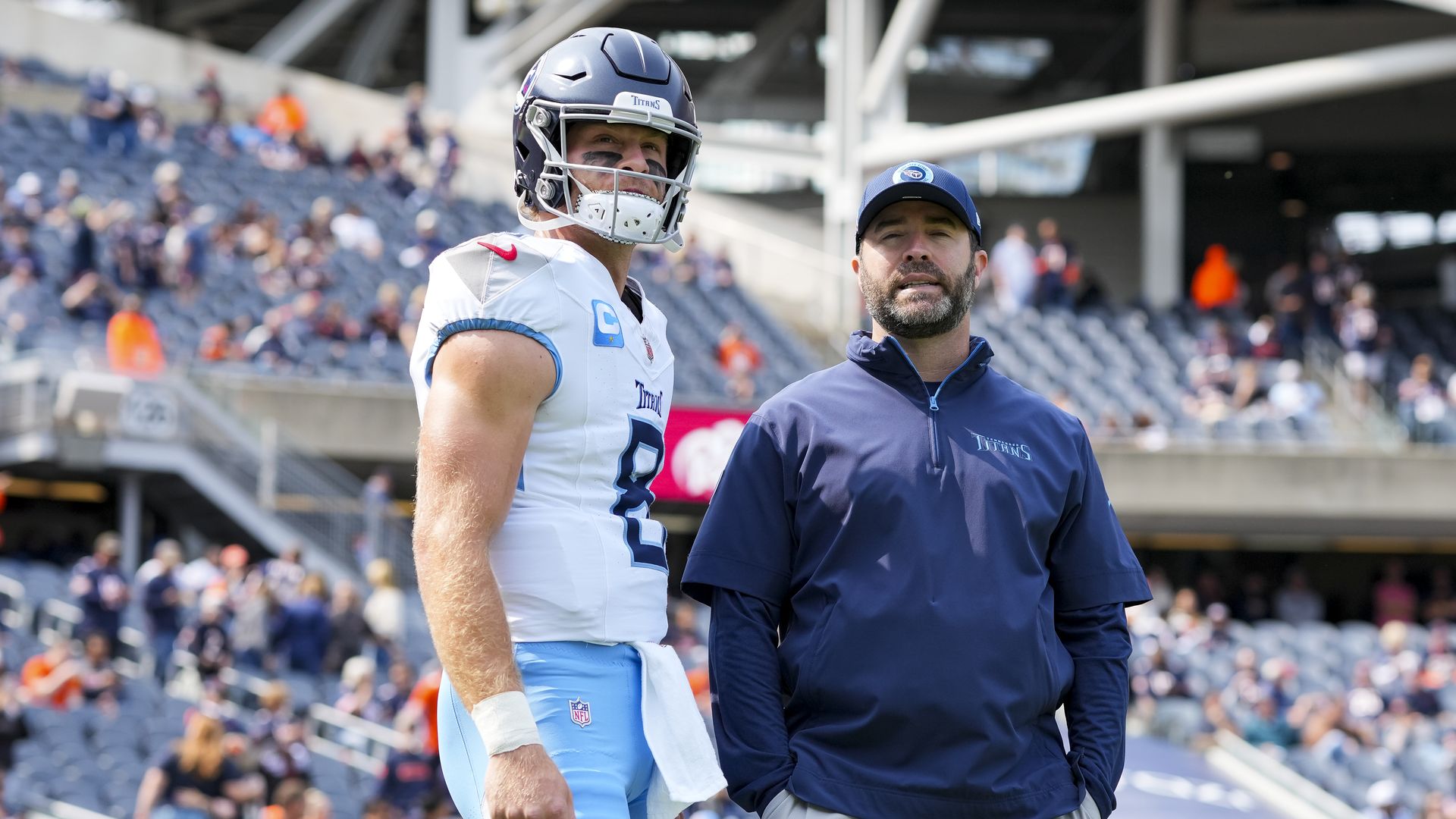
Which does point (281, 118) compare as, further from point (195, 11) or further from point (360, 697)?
point (360, 697)

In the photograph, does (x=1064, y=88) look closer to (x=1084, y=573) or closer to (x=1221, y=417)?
(x=1221, y=417)

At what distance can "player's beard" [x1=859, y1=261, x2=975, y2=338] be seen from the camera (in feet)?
10.5

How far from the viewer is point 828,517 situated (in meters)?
3.14

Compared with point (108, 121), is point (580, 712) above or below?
below

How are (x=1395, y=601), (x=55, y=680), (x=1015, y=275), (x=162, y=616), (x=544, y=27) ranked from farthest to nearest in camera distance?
(x=544, y=27)
(x=1015, y=275)
(x=1395, y=601)
(x=162, y=616)
(x=55, y=680)

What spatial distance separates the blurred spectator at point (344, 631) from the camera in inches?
457

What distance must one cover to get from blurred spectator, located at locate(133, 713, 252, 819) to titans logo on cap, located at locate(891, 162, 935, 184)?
6.18 meters

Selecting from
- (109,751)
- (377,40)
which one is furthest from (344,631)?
(377,40)

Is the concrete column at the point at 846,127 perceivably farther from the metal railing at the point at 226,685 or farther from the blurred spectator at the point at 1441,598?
the metal railing at the point at 226,685

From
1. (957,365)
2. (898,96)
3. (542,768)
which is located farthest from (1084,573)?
(898,96)

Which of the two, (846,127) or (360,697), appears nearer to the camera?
(360,697)

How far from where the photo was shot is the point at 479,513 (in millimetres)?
2650

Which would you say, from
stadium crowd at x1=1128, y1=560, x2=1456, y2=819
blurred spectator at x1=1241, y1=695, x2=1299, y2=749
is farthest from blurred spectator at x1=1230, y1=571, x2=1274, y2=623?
blurred spectator at x1=1241, y1=695, x2=1299, y2=749

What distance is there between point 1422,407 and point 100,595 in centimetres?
1336
